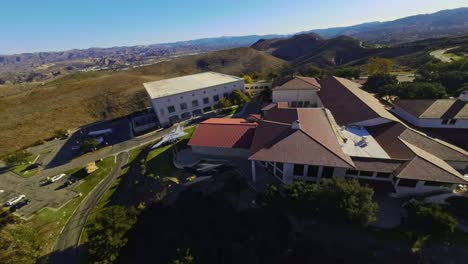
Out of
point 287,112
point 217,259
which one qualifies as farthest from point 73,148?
point 287,112

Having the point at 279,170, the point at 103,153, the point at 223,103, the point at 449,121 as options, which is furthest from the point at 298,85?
Answer: the point at 103,153

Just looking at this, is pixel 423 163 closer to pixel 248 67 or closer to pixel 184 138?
pixel 184 138

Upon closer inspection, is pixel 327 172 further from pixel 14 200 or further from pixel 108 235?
pixel 14 200

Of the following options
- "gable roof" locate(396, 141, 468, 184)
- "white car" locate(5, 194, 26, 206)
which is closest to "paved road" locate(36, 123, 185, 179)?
"white car" locate(5, 194, 26, 206)

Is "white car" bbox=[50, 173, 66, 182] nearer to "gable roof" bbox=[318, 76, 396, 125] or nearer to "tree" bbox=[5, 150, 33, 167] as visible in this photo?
"tree" bbox=[5, 150, 33, 167]

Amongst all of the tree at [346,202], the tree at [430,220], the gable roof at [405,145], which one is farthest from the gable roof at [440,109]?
the tree at [346,202]
